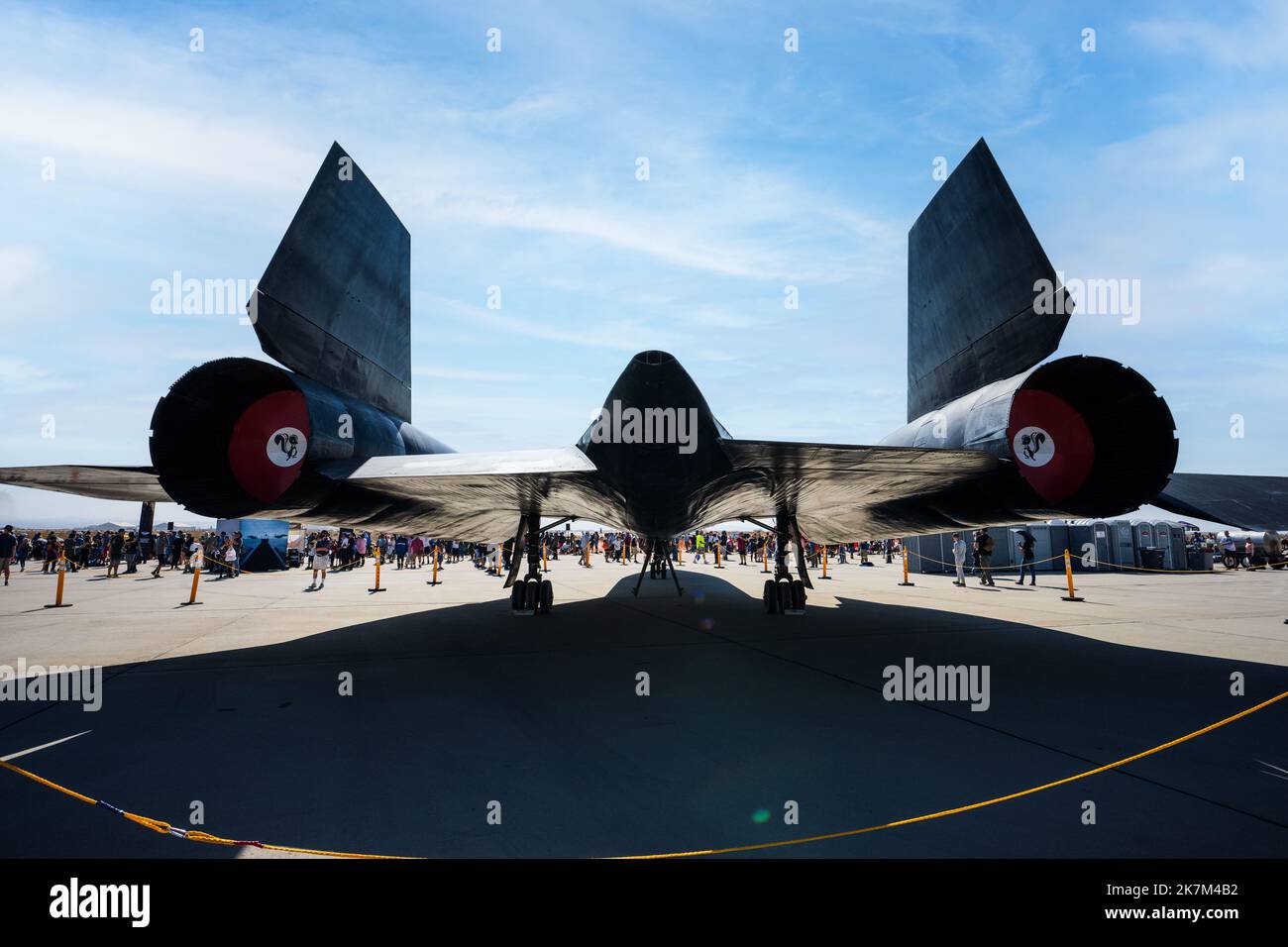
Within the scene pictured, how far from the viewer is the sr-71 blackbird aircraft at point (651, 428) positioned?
4.62m

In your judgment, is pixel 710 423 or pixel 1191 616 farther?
pixel 1191 616

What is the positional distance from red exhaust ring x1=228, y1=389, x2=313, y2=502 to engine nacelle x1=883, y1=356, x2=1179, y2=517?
18.1ft

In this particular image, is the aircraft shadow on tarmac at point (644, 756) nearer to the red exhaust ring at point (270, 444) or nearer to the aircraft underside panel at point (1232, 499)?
the aircraft underside panel at point (1232, 499)

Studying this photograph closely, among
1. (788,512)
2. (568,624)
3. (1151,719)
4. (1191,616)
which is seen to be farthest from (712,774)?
(1191,616)

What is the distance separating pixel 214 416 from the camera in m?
4.48

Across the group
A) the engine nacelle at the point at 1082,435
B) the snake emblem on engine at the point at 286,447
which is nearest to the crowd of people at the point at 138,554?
the snake emblem on engine at the point at 286,447

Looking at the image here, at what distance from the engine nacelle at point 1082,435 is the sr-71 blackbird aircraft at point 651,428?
0.05ft

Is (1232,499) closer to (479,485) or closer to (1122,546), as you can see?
(479,485)

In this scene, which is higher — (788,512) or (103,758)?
(788,512)

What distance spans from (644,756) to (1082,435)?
164 inches

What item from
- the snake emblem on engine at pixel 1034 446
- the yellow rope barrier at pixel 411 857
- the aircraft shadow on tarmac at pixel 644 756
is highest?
the snake emblem on engine at pixel 1034 446

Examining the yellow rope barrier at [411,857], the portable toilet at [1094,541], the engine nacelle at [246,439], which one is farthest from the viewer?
the portable toilet at [1094,541]
